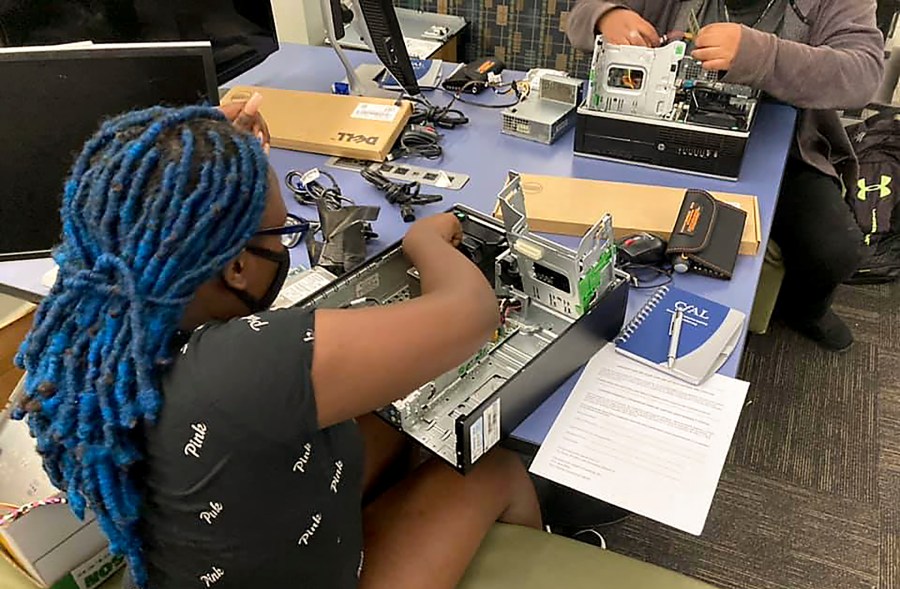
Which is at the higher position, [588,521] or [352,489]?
[352,489]

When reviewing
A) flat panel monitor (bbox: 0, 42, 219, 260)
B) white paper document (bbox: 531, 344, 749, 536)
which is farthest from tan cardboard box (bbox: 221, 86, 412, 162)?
white paper document (bbox: 531, 344, 749, 536)

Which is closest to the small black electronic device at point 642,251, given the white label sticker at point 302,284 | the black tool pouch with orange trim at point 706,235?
the black tool pouch with orange trim at point 706,235

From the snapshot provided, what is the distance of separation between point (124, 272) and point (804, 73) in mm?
1456

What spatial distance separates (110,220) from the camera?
0.71m

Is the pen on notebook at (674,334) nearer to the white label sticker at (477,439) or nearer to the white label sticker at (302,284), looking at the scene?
the white label sticker at (477,439)

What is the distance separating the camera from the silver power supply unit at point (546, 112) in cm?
170

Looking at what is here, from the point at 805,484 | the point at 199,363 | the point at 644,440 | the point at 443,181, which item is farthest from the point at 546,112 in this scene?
the point at 199,363

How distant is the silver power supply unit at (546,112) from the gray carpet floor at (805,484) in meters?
0.90

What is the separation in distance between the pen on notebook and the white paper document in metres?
0.03

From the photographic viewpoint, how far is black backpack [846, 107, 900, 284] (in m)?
2.17

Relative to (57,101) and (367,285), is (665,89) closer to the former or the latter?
(367,285)

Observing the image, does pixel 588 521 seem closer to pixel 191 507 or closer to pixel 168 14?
pixel 191 507

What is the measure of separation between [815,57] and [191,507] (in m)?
1.52

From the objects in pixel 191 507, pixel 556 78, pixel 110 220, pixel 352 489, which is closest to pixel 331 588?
pixel 352 489
